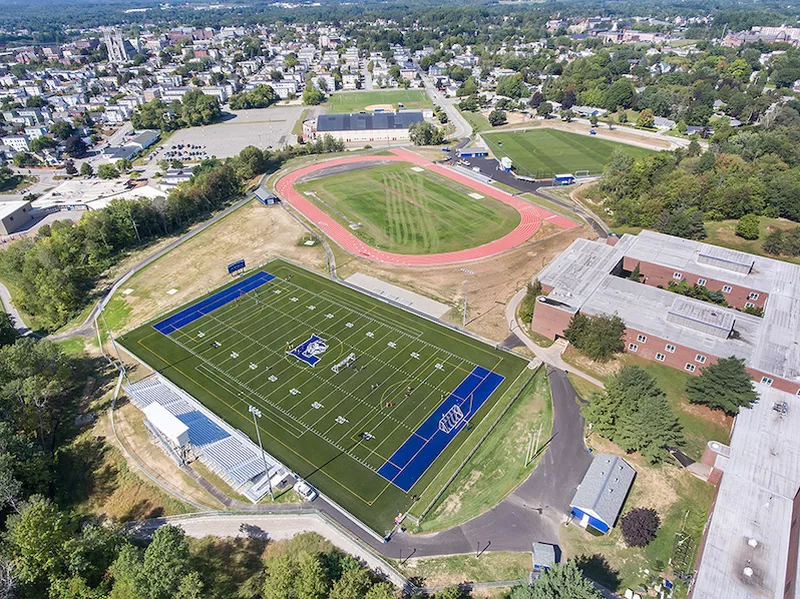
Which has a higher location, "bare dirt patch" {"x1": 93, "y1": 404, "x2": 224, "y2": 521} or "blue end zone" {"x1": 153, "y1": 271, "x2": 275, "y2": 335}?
"bare dirt patch" {"x1": 93, "y1": 404, "x2": 224, "y2": 521}

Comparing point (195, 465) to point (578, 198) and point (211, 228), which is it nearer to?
point (211, 228)

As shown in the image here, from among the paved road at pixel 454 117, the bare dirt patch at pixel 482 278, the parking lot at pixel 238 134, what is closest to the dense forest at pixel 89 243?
A: the bare dirt patch at pixel 482 278

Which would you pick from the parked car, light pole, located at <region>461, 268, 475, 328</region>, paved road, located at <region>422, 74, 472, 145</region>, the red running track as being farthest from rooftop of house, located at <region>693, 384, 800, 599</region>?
paved road, located at <region>422, 74, 472, 145</region>

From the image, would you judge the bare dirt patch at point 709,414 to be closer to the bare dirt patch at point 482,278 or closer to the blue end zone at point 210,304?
the bare dirt patch at point 482,278

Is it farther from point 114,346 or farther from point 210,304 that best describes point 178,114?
point 114,346

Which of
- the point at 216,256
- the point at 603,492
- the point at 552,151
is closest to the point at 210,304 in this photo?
the point at 216,256

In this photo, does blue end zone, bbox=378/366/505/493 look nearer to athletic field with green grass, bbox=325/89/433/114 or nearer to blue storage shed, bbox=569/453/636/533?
blue storage shed, bbox=569/453/636/533
